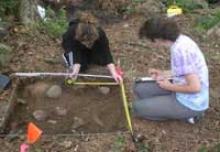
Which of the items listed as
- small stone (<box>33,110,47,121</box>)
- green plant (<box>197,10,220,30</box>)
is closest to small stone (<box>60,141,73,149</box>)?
small stone (<box>33,110,47,121</box>)

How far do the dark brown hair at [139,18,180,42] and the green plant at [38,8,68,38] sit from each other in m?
1.82

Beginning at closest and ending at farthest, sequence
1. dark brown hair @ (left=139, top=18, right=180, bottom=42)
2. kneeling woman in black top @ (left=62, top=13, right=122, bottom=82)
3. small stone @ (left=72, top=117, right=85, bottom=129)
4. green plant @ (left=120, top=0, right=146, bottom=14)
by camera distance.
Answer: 1. dark brown hair @ (left=139, top=18, right=180, bottom=42)
2. small stone @ (left=72, top=117, right=85, bottom=129)
3. kneeling woman in black top @ (left=62, top=13, right=122, bottom=82)
4. green plant @ (left=120, top=0, right=146, bottom=14)

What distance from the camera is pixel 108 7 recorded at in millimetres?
6316

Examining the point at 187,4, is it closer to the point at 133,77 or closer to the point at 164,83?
the point at 133,77

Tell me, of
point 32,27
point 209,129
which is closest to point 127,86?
point 209,129

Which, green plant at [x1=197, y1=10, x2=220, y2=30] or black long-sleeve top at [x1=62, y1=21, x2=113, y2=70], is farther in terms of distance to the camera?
green plant at [x1=197, y1=10, x2=220, y2=30]

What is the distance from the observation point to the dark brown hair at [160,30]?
353cm

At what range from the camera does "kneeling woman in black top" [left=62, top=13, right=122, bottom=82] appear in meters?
4.17

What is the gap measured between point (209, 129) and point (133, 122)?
0.53 meters

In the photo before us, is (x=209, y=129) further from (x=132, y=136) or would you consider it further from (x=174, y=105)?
(x=132, y=136)

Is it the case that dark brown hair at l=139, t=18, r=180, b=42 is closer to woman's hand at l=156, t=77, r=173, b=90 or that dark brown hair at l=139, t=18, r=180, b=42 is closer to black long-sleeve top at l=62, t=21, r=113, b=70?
woman's hand at l=156, t=77, r=173, b=90

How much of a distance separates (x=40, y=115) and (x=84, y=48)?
0.69 meters

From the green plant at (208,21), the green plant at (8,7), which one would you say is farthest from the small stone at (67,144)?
the green plant at (208,21)

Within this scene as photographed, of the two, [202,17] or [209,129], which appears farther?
[202,17]
